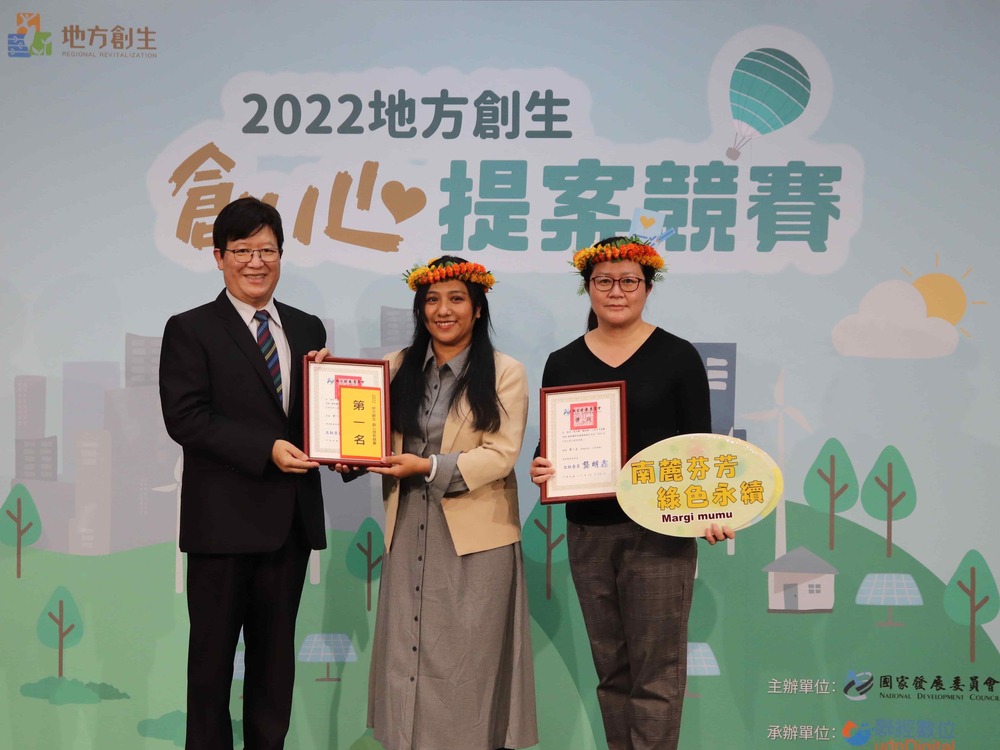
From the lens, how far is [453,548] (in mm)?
2420

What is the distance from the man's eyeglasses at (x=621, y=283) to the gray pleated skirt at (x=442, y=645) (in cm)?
78

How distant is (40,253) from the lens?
11.0 ft

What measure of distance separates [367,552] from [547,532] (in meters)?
0.69

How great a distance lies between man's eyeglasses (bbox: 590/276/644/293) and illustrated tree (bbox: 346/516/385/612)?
4.59ft

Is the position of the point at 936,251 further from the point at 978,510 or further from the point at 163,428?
the point at 163,428

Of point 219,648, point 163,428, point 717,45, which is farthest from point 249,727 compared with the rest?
point 717,45

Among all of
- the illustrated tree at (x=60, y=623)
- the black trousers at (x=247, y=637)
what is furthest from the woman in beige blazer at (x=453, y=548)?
the illustrated tree at (x=60, y=623)

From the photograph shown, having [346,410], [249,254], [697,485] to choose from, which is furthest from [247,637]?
[697,485]

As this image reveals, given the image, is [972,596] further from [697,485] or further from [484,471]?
[484,471]

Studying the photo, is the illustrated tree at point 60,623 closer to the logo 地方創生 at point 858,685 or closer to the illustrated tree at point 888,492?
the logo 地方創生 at point 858,685

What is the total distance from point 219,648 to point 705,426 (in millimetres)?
1502

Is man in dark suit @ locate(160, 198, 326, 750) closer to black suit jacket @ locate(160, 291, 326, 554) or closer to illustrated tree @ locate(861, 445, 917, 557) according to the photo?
black suit jacket @ locate(160, 291, 326, 554)

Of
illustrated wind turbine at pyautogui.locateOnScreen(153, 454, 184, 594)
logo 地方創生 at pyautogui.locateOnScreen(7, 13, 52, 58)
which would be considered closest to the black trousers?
illustrated wind turbine at pyautogui.locateOnScreen(153, 454, 184, 594)

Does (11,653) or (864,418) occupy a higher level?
(864,418)
